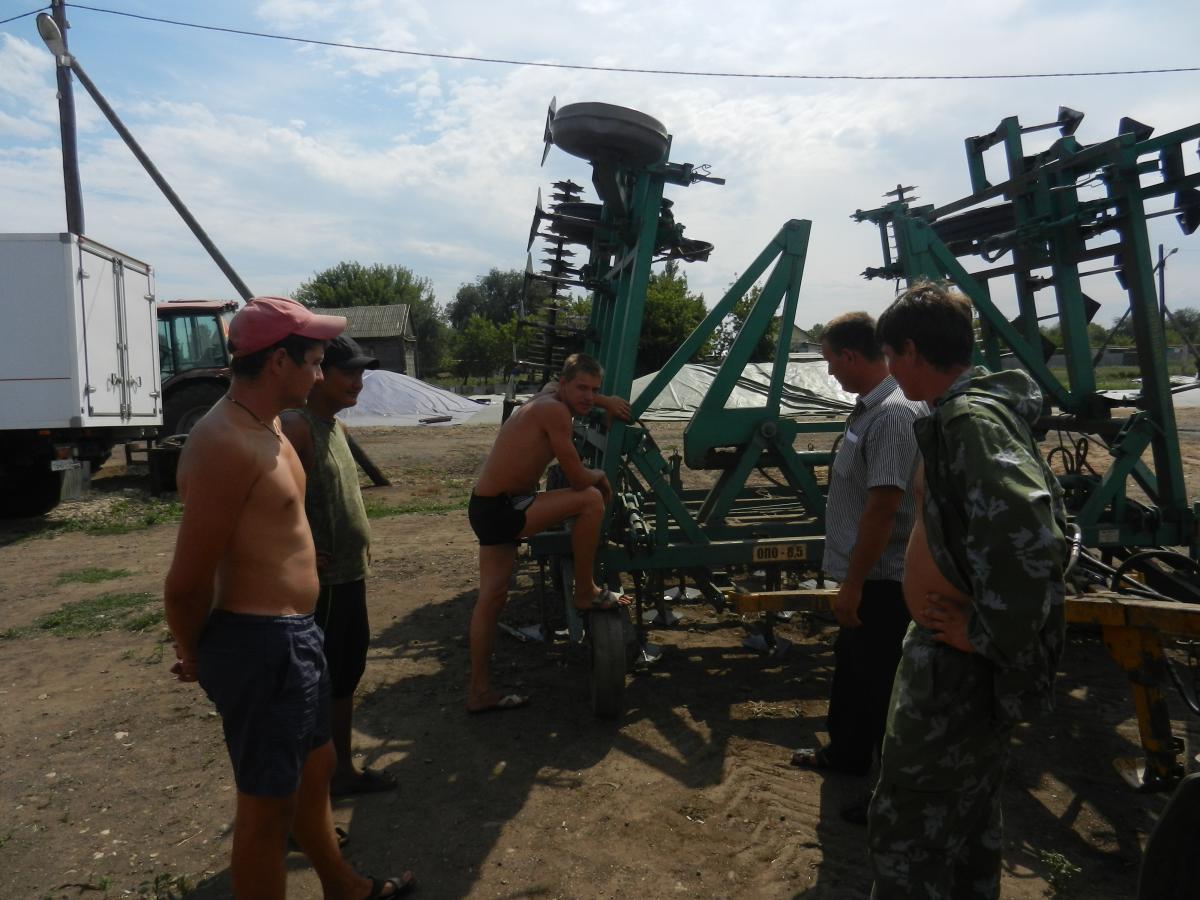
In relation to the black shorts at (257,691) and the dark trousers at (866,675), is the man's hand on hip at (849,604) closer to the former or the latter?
the dark trousers at (866,675)

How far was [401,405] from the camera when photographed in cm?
2905

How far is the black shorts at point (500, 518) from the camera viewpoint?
4145 mm

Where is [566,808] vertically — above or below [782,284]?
below

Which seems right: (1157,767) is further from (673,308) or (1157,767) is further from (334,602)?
(673,308)

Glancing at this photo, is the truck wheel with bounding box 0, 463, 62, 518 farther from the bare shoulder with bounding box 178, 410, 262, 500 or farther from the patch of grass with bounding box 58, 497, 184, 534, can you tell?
the bare shoulder with bounding box 178, 410, 262, 500

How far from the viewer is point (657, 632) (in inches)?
222

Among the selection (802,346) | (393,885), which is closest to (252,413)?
(393,885)

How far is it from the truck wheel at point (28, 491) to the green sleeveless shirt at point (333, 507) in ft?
30.7

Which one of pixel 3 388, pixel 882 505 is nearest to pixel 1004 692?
pixel 882 505

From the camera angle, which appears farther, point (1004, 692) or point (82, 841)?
point (82, 841)

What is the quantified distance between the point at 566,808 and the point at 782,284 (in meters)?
3.09

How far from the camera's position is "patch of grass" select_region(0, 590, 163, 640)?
19.6 ft

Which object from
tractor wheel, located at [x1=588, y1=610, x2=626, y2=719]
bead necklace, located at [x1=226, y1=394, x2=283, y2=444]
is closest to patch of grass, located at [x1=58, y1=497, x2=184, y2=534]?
tractor wheel, located at [x1=588, y1=610, x2=626, y2=719]

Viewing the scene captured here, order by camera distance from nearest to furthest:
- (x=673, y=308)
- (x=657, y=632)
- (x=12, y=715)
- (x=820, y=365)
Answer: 1. (x=12, y=715)
2. (x=657, y=632)
3. (x=820, y=365)
4. (x=673, y=308)
